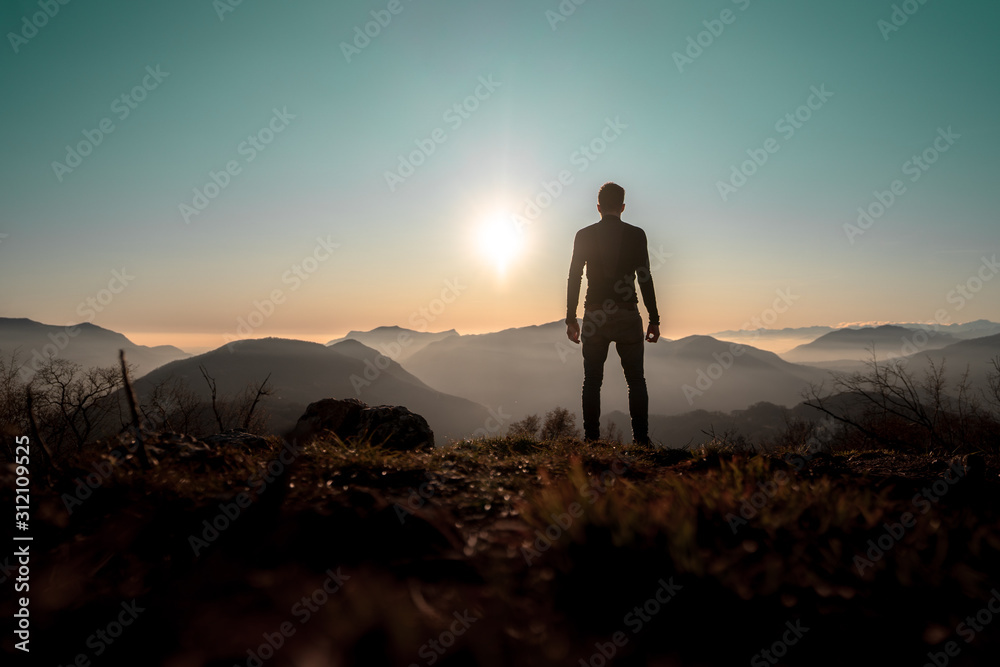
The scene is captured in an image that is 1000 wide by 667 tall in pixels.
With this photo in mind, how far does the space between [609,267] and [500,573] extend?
607 centimetres

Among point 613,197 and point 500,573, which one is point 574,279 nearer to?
point 613,197

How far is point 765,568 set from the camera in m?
1.79

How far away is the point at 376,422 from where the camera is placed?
7762 millimetres

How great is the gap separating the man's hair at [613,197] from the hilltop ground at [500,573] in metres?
5.58

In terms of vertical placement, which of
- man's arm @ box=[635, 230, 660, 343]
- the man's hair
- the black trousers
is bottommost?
the black trousers

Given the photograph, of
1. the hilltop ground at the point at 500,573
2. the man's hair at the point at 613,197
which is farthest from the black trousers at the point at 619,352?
the hilltop ground at the point at 500,573

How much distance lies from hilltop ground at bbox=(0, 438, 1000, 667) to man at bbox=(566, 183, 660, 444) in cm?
448

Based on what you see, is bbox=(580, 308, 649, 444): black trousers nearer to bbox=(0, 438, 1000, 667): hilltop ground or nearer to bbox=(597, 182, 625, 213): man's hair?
bbox=(597, 182, 625, 213): man's hair

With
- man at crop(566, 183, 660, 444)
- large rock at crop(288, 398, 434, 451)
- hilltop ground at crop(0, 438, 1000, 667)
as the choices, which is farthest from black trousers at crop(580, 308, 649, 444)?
hilltop ground at crop(0, 438, 1000, 667)

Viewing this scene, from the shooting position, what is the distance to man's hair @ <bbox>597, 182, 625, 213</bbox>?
7.39m

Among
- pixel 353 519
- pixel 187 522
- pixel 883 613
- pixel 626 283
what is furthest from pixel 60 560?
pixel 626 283

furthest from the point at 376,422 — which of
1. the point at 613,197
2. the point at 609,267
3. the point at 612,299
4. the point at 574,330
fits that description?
the point at 613,197

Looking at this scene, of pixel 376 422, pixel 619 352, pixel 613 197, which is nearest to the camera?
pixel 619 352

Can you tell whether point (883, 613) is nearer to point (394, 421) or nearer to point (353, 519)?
point (353, 519)
